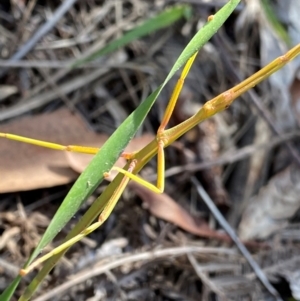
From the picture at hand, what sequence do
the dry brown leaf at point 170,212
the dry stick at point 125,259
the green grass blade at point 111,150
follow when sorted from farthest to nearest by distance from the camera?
the dry brown leaf at point 170,212, the dry stick at point 125,259, the green grass blade at point 111,150

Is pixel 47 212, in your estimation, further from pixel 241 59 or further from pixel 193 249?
pixel 241 59

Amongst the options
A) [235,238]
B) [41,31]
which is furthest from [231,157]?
[41,31]

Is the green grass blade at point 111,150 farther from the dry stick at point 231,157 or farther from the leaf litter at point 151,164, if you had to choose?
the dry stick at point 231,157

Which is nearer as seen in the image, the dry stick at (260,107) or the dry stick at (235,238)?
the dry stick at (235,238)

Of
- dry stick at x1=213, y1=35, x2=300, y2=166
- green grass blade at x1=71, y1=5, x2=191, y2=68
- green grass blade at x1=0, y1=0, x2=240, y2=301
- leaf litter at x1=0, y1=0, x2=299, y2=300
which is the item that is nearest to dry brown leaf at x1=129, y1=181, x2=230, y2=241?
leaf litter at x1=0, y1=0, x2=299, y2=300

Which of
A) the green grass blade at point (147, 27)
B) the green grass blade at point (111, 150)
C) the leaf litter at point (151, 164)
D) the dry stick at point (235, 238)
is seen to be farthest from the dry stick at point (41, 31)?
the green grass blade at point (111, 150)
